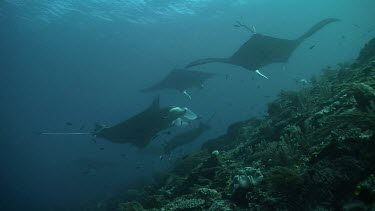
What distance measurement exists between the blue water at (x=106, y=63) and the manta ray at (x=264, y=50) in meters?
3.67

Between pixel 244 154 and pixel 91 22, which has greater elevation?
pixel 244 154

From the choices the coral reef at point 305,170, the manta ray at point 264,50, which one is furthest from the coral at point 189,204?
the manta ray at point 264,50

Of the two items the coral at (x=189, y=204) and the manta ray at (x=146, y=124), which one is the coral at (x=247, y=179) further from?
the manta ray at (x=146, y=124)

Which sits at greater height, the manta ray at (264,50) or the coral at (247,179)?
the manta ray at (264,50)

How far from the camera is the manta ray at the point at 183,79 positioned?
18.0m

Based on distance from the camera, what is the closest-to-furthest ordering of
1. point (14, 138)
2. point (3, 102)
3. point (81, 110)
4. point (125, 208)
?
point (125, 208)
point (3, 102)
point (81, 110)
point (14, 138)

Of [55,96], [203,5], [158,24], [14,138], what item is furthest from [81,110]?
[203,5]

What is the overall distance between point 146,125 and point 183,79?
7503 millimetres

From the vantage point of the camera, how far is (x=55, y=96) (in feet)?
247

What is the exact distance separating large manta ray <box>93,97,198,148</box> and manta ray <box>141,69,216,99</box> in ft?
20.1

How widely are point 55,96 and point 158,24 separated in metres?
43.1

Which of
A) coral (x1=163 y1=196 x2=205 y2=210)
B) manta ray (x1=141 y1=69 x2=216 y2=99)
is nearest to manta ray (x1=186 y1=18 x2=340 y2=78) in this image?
manta ray (x1=141 y1=69 x2=216 y2=99)

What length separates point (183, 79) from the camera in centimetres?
1864

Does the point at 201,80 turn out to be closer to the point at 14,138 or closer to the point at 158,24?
the point at 158,24
